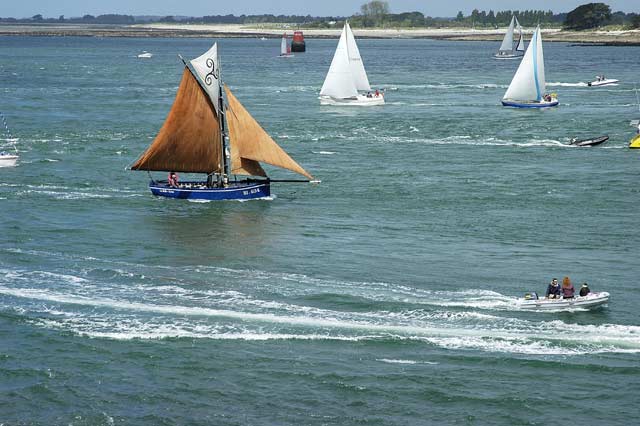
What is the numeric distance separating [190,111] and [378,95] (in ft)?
190

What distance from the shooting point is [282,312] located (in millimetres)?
45906

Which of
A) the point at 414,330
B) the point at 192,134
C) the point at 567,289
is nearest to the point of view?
the point at 414,330

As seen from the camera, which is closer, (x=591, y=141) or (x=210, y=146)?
(x=210, y=146)

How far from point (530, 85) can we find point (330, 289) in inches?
3113

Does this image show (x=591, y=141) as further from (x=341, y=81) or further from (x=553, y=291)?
(x=553, y=291)

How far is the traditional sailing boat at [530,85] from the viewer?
122000mm

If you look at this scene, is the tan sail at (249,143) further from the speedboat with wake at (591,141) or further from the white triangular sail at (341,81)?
the white triangular sail at (341,81)

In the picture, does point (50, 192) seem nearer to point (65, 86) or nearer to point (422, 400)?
point (422, 400)

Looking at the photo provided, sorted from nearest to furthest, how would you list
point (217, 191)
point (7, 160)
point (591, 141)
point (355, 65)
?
point (217, 191) < point (7, 160) < point (591, 141) < point (355, 65)

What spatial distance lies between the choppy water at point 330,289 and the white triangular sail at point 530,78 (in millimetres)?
28843

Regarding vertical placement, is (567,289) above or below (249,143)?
below

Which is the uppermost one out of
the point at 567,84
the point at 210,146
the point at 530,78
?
the point at 530,78

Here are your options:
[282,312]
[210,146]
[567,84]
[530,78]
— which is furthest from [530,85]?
[282,312]

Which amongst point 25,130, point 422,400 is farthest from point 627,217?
point 25,130
